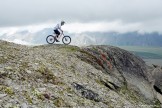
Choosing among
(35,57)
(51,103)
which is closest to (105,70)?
(35,57)

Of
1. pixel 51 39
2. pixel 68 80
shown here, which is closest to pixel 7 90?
pixel 68 80

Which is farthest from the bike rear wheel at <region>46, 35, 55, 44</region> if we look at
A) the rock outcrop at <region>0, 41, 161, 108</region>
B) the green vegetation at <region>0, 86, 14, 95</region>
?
the green vegetation at <region>0, 86, 14, 95</region>

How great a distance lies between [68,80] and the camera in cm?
3825

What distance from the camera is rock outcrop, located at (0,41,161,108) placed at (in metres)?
30.0

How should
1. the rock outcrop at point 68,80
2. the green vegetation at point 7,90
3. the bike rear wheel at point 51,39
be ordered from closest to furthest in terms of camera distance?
the green vegetation at point 7,90, the rock outcrop at point 68,80, the bike rear wheel at point 51,39

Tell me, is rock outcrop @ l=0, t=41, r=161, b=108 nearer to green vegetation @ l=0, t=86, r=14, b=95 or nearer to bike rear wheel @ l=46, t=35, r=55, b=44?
green vegetation @ l=0, t=86, r=14, b=95

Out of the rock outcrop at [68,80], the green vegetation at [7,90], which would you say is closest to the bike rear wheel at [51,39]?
the rock outcrop at [68,80]

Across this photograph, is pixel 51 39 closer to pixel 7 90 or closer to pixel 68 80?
pixel 68 80

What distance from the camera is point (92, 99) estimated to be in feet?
120

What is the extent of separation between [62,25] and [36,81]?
2890 centimetres

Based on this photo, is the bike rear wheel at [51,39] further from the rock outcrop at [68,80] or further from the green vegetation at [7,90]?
the green vegetation at [7,90]

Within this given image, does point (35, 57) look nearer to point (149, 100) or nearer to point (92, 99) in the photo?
point (92, 99)

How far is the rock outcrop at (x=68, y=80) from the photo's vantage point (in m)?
30.0

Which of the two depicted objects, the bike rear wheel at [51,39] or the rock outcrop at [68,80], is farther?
the bike rear wheel at [51,39]
